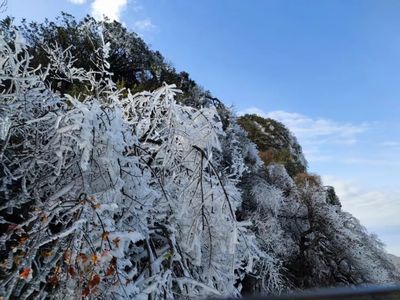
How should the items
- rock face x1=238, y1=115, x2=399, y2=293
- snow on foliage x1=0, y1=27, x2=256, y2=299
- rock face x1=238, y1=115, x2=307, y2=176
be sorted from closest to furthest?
snow on foliage x1=0, y1=27, x2=256, y2=299 → rock face x1=238, y1=115, x2=399, y2=293 → rock face x1=238, y1=115, x2=307, y2=176

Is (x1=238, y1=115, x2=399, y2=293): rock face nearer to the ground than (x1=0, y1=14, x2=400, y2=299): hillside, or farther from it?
farther from it

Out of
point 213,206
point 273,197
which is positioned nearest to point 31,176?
point 213,206

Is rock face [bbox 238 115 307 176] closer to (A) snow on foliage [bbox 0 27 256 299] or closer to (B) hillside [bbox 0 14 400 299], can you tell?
(B) hillside [bbox 0 14 400 299]

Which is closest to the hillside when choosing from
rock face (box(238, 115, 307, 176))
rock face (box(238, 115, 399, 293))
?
rock face (box(238, 115, 399, 293))

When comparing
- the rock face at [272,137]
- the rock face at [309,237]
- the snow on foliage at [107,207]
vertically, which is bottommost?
the snow on foliage at [107,207]

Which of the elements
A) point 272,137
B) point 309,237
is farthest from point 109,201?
point 272,137

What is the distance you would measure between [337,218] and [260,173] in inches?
119

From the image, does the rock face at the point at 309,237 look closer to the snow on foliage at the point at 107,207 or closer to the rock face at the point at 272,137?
the snow on foliage at the point at 107,207

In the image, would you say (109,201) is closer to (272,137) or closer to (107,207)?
(107,207)

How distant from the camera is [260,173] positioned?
1579 cm

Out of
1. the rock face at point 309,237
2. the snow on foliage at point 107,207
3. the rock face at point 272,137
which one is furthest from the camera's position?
the rock face at point 272,137

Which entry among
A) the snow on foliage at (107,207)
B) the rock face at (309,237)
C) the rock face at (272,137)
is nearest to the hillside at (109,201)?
the snow on foliage at (107,207)

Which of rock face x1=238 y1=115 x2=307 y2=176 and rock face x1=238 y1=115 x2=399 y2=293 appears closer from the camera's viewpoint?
rock face x1=238 y1=115 x2=399 y2=293

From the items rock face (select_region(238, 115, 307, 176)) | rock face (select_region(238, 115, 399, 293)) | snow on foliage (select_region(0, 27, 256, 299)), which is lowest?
snow on foliage (select_region(0, 27, 256, 299))
